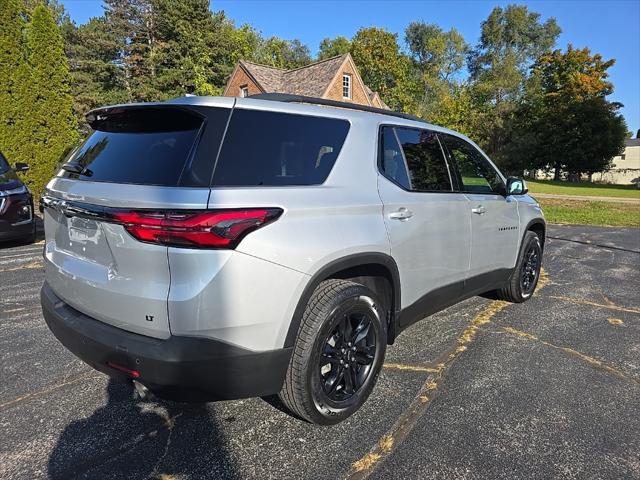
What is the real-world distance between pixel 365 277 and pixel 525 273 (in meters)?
2.90

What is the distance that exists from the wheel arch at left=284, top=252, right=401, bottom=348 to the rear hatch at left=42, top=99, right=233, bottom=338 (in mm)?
642

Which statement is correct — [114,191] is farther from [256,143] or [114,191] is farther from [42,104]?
[42,104]

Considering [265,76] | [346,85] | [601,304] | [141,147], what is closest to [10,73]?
[141,147]

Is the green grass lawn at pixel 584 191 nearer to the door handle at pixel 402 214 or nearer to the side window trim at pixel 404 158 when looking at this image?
the side window trim at pixel 404 158

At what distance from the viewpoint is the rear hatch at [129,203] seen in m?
1.97

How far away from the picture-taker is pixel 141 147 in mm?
2291

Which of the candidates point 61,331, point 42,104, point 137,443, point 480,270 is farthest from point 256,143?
point 42,104

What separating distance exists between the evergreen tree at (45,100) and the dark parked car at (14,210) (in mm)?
6294

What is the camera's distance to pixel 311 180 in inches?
95.8

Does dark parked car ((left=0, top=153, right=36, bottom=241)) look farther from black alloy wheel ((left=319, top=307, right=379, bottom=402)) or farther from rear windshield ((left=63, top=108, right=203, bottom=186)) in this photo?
black alloy wheel ((left=319, top=307, right=379, bottom=402))

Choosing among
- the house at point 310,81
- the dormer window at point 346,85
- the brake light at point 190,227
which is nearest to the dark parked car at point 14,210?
the brake light at point 190,227

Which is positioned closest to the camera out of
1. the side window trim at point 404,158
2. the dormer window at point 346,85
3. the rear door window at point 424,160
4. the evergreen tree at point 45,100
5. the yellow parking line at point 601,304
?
the side window trim at point 404,158

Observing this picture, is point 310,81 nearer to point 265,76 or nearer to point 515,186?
point 265,76

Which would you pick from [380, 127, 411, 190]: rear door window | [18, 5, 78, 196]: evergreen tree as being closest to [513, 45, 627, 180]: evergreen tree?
[18, 5, 78, 196]: evergreen tree
